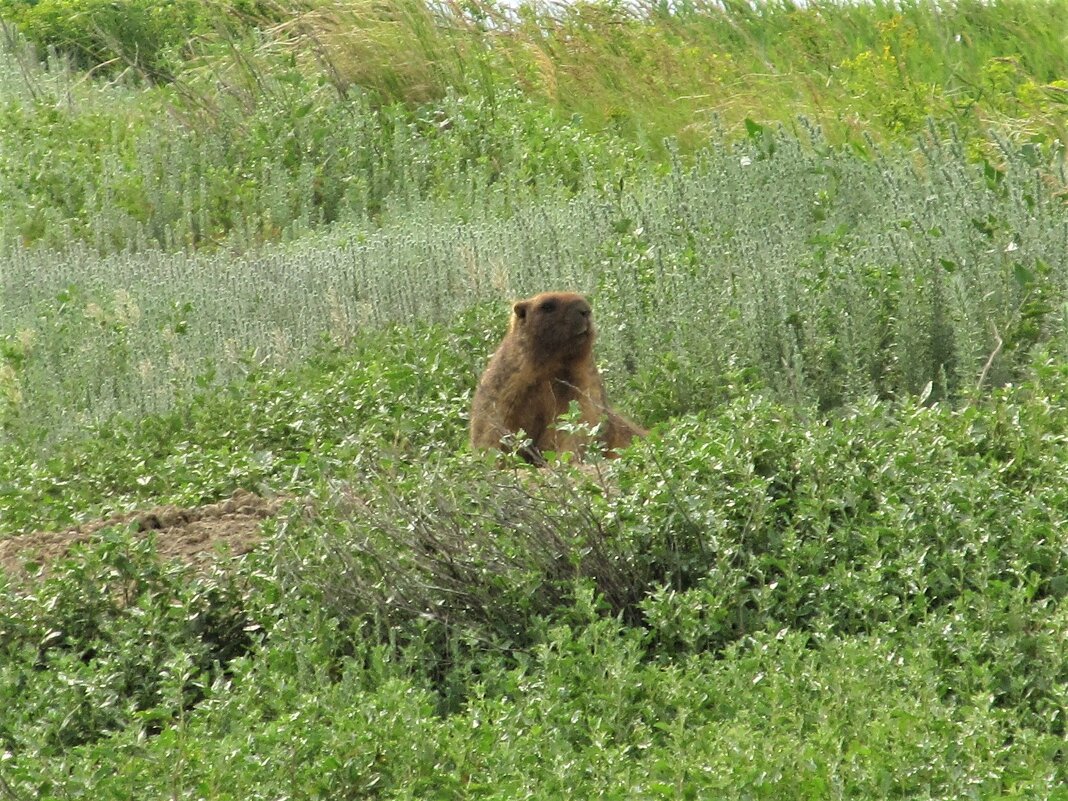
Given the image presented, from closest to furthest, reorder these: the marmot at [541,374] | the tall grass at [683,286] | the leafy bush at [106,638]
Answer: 1. the leafy bush at [106,638]
2. the tall grass at [683,286]
3. the marmot at [541,374]

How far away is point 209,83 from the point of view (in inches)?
659

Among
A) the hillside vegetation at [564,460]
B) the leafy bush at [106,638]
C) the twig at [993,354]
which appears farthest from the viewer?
the twig at [993,354]

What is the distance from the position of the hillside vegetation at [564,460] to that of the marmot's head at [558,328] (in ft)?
1.05

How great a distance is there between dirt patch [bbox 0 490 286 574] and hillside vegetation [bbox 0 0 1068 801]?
8 centimetres

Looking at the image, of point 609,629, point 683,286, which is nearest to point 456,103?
point 683,286

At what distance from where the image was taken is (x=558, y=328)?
27.0 ft

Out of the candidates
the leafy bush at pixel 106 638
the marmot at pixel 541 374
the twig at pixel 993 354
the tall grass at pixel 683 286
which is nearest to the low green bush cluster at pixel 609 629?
the leafy bush at pixel 106 638

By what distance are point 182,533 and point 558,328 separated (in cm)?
218

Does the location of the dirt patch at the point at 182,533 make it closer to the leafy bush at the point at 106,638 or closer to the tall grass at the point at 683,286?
the leafy bush at the point at 106,638

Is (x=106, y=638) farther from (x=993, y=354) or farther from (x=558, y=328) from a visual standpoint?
(x=993, y=354)

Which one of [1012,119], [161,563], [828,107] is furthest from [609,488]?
[828,107]

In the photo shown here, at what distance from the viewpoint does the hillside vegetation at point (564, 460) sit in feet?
14.8

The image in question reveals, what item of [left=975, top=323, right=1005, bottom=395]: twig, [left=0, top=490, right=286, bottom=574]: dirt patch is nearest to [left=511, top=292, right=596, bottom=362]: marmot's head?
[left=0, top=490, right=286, bottom=574]: dirt patch

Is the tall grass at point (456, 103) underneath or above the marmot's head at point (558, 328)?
above
